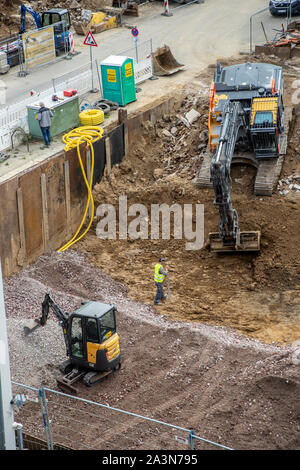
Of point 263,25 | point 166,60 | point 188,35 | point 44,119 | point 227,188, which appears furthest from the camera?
point 263,25

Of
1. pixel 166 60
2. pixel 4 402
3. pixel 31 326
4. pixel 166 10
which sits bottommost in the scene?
pixel 31 326

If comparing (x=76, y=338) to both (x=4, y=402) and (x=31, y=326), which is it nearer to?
(x=31, y=326)

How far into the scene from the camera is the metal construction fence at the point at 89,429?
49.2ft

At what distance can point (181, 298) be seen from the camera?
70.1 ft

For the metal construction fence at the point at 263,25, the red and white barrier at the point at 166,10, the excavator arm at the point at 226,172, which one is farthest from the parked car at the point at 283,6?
the excavator arm at the point at 226,172

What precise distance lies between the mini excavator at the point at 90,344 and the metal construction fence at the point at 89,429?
83 centimetres

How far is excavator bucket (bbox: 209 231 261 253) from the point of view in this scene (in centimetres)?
2253

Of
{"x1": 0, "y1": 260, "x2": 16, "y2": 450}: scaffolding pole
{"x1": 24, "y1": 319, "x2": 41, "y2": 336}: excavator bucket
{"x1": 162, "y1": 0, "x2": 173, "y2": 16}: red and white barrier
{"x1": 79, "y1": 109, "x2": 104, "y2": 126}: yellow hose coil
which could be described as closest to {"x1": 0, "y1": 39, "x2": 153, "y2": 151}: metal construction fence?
{"x1": 79, "y1": 109, "x2": 104, "y2": 126}: yellow hose coil

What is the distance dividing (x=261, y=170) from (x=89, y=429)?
12.0m

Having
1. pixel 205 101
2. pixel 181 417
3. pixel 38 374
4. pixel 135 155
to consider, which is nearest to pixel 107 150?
pixel 135 155

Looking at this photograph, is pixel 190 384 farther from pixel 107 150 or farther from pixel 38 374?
pixel 107 150

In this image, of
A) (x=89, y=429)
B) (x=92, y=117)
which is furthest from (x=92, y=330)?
(x=92, y=117)

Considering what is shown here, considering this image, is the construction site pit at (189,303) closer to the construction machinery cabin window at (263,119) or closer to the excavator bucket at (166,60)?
the construction machinery cabin window at (263,119)

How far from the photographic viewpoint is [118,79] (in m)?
28.4
